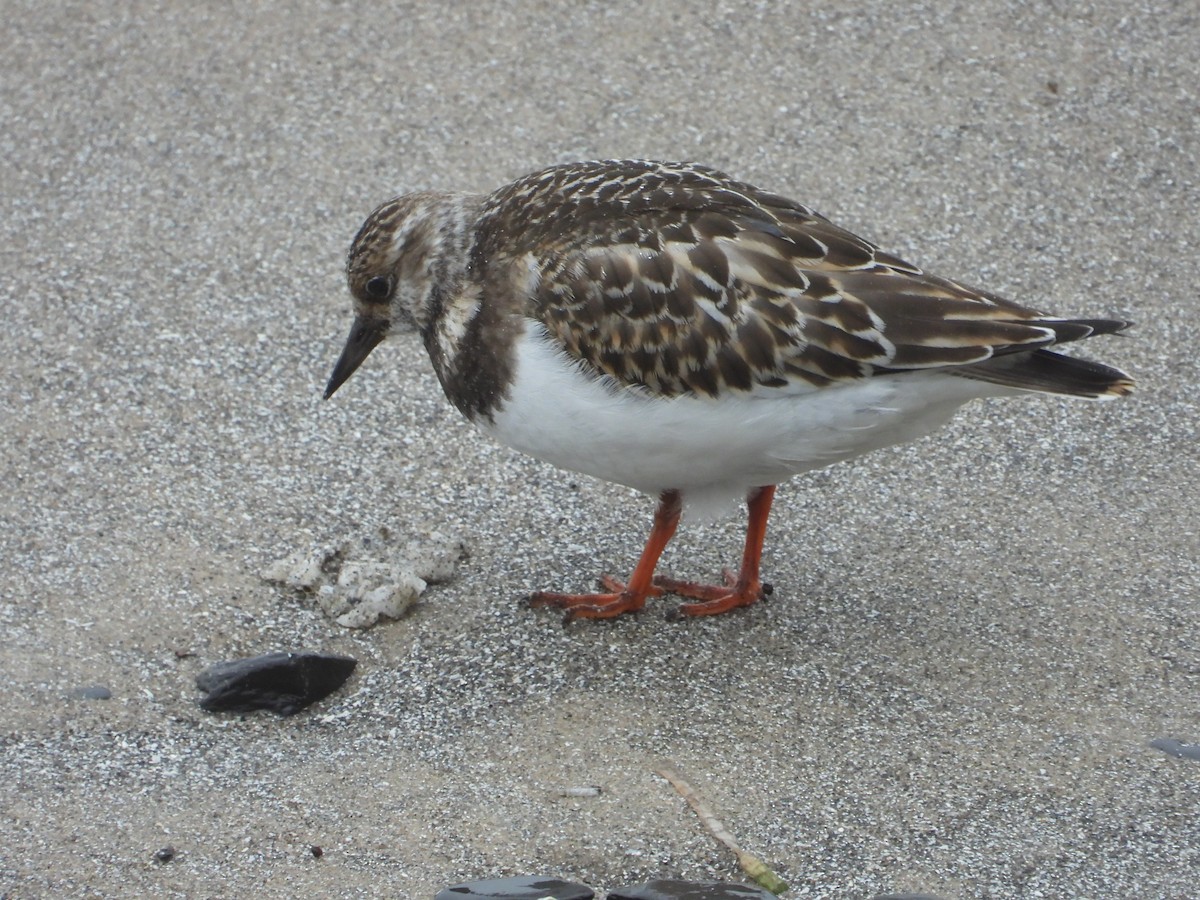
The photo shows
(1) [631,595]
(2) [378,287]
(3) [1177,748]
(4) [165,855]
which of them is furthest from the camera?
(2) [378,287]

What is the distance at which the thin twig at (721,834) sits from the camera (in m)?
3.69

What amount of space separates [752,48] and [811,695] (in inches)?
147

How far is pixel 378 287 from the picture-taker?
15.9ft

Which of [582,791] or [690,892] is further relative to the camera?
[582,791]

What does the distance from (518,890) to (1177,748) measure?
1808 mm

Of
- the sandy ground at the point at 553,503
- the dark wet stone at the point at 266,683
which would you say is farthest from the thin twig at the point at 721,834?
the dark wet stone at the point at 266,683

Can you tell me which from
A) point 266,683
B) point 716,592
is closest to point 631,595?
point 716,592

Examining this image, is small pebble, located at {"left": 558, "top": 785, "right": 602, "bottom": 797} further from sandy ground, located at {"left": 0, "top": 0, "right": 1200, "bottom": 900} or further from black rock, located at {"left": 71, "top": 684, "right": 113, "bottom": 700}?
black rock, located at {"left": 71, "top": 684, "right": 113, "bottom": 700}

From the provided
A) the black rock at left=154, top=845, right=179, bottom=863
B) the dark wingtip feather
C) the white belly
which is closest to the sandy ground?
the black rock at left=154, top=845, right=179, bottom=863

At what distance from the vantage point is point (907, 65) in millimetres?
7023

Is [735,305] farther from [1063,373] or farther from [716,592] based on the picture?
[716,592]

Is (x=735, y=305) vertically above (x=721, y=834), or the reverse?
(x=735, y=305)

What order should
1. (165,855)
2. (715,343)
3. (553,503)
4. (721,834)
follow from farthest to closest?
(553,503), (715,343), (721,834), (165,855)

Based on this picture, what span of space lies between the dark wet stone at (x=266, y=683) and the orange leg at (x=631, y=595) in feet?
2.50
